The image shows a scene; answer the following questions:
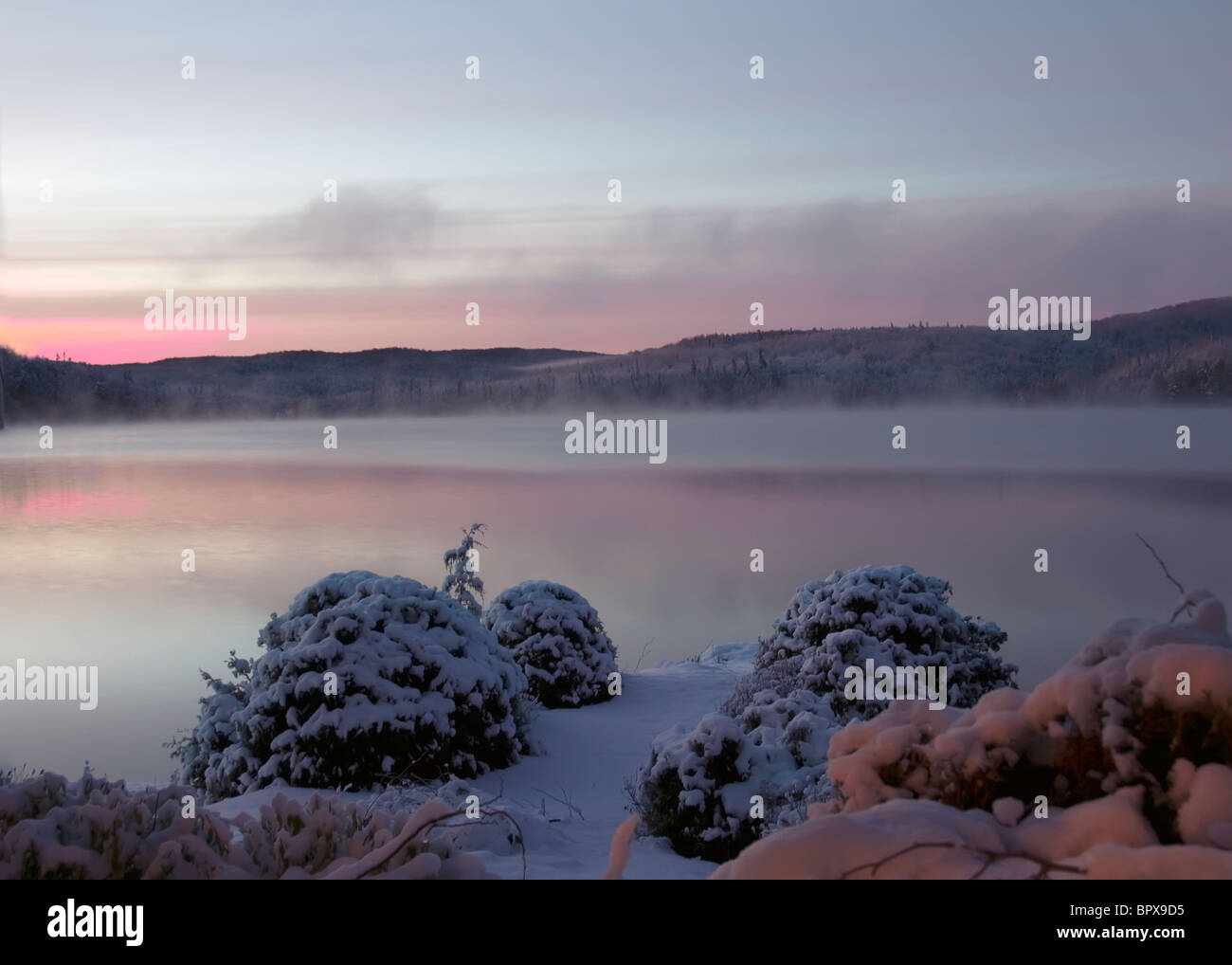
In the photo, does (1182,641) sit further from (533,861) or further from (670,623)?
(670,623)

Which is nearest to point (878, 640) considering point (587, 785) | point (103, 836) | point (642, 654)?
point (587, 785)

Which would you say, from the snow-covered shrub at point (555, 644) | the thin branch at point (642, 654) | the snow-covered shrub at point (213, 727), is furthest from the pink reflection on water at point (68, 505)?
the snow-covered shrub at point (213, 727)

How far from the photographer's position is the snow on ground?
5.79 meters

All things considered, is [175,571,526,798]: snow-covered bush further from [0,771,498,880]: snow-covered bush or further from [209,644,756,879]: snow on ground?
[0,771,498,880]: snow-covered bush

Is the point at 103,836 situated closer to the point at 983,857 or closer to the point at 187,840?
the point at 187,840

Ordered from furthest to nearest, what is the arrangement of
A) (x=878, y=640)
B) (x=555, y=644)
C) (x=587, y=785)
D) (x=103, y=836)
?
(x=555, y=644) → (x=878, y=640) → (x=587, y=785) → (x=103, y=836)

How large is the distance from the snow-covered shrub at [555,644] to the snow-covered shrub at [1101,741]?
9.12 m

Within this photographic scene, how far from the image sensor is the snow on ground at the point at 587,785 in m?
5.79

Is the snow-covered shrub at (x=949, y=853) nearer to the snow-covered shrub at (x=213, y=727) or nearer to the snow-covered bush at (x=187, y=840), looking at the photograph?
the snow-covered bush at (x=187, y=840)

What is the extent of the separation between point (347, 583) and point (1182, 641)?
7.44 m

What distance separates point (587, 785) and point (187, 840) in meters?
5.02

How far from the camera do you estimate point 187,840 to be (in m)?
3.94

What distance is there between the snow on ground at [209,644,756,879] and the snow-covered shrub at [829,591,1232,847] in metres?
2.47

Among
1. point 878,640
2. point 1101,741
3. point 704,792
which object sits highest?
point 1101,741
